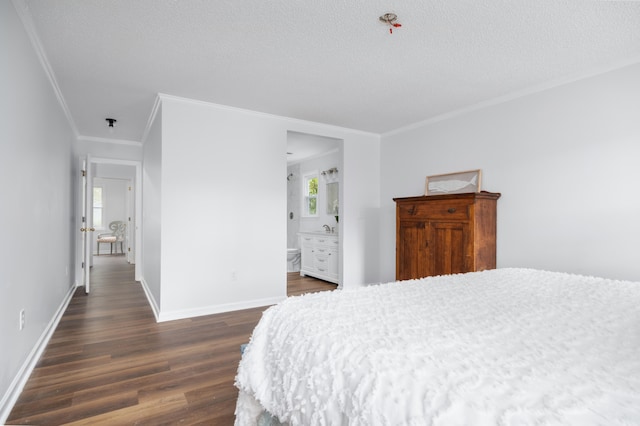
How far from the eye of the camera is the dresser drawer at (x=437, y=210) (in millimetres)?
3303

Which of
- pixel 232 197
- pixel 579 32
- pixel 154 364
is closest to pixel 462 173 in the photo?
pixel 579 32

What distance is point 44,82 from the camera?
8.95 feet

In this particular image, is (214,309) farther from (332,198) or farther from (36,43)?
(332,198)

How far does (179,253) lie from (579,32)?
12.4ft

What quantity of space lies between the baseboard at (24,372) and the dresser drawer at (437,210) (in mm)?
3516

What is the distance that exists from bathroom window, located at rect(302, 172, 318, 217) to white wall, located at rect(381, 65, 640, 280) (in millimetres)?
3197

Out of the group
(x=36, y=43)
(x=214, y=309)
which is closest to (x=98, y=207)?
(x=214, y=309)

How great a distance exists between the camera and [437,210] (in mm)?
3559

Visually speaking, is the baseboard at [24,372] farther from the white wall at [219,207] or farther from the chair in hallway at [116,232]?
the chair in hallway at [116,232]

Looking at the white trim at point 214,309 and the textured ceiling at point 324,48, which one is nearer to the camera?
the textured ceiling at point 324,48

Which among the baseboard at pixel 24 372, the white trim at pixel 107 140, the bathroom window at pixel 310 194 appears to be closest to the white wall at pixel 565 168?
the bathroom window at pixel 310 194

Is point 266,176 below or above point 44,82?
below

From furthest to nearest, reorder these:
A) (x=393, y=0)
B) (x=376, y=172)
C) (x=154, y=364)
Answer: (x=376, y=172) < (x=154, y=364) < (x=393, y=0)

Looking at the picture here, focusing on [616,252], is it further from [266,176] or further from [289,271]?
[289,271]
